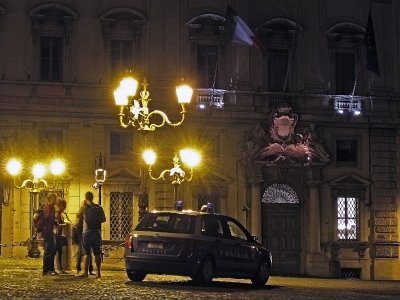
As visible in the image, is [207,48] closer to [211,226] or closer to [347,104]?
[347,104]

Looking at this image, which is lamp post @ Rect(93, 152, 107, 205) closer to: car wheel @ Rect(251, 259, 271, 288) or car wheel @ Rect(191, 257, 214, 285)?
car wheel @ Rect(251, 259, 271, 288)

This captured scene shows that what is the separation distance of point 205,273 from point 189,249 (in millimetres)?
699

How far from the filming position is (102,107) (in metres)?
39.2

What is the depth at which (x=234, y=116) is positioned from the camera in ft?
132

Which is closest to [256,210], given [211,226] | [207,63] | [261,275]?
[207,63]

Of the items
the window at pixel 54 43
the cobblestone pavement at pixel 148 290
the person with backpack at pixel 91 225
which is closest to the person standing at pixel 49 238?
the cobblestone pavement at pixel 148 290

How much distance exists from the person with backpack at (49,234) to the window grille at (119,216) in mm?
14115

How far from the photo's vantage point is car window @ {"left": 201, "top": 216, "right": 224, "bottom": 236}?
23281 millimetres

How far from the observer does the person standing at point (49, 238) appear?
974 inches

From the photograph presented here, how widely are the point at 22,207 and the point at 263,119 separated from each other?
9.56 meters

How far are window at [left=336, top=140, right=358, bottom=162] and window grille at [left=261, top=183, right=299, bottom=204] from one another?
2.26m

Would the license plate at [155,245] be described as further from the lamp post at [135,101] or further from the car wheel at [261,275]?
the lamp post at [135,101]

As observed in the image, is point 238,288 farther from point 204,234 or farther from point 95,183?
point 95,183

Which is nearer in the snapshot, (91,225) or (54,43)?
(91,225)
